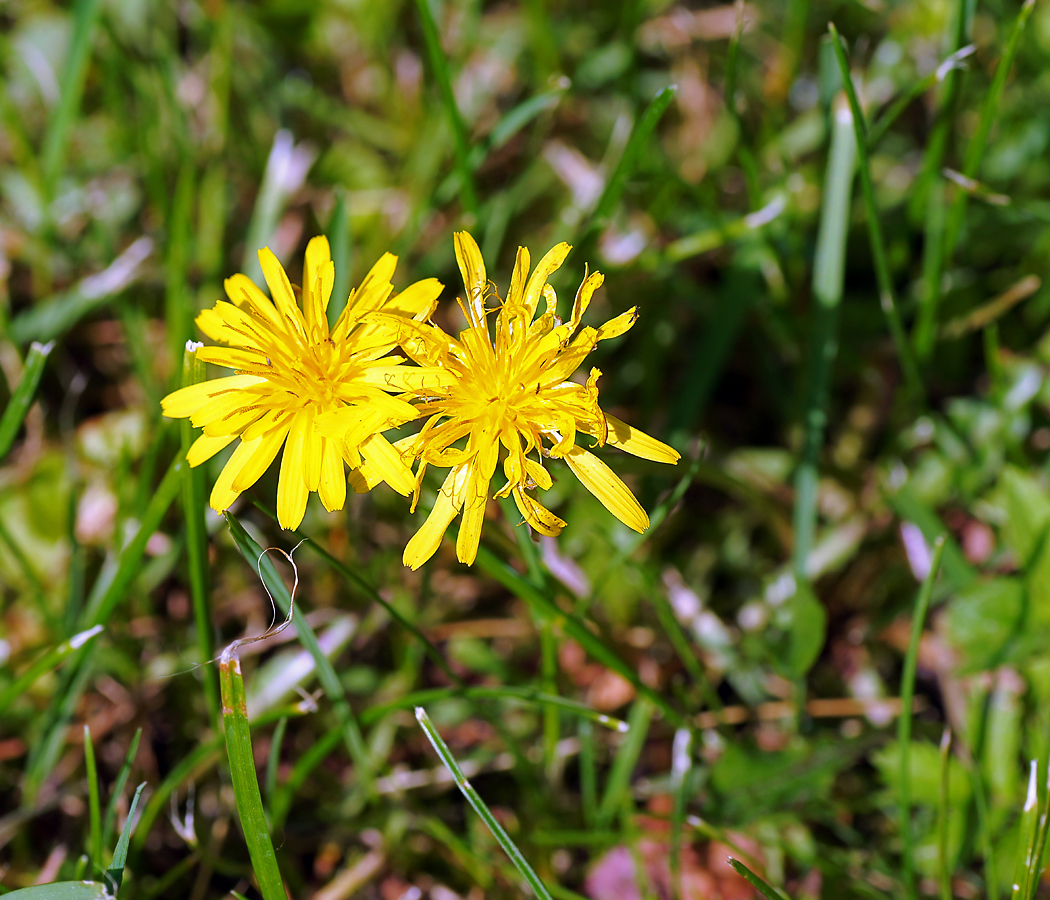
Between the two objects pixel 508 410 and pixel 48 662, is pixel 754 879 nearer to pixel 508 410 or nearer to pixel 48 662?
pixel 508 410

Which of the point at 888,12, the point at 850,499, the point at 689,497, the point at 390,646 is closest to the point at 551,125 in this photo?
the point at 888,12

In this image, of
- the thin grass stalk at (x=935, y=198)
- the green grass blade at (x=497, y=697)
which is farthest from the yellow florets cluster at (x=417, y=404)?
the thin grass stalk at (x=935, y=198)

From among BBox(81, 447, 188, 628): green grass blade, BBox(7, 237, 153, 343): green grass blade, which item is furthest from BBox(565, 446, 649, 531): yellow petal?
BBox(7, 237, 153, 343): green grass blade

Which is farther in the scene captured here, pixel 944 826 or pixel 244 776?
pixel 944 826

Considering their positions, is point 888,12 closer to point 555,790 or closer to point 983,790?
point 983,790

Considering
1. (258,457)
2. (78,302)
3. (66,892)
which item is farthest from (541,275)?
(78,302)
